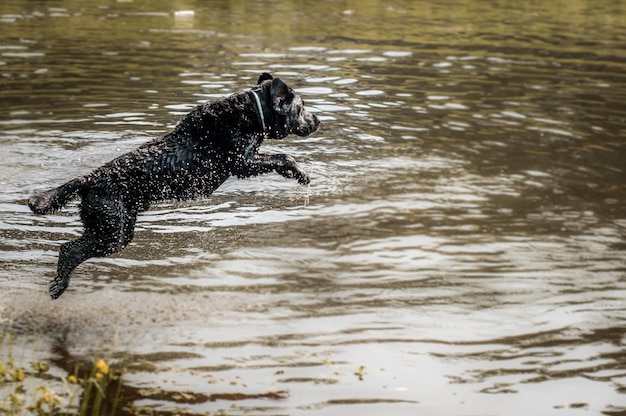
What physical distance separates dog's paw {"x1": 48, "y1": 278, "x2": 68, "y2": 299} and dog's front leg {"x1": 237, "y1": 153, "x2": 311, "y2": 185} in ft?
5.60

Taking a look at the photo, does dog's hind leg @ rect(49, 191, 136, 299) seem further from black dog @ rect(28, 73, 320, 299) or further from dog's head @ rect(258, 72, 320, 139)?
dog's head @ rect(258, 72, 320, 139)

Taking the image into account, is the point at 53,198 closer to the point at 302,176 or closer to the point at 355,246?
the point at 302,176

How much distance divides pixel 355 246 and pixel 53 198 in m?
2.74

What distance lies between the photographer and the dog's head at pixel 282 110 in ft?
24.9

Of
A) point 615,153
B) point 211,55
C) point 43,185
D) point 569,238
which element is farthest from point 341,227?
point 211,55

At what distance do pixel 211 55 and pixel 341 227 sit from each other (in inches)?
371

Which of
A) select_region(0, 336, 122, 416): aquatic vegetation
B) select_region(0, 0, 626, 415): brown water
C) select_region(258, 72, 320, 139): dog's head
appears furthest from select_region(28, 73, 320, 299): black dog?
select_region(0, 336, 122, 416): aquatic vegetation

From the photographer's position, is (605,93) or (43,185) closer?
(43,185)

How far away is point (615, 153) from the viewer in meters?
11.1

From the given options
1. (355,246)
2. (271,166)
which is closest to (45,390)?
(271,166)

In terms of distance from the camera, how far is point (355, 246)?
796 cm

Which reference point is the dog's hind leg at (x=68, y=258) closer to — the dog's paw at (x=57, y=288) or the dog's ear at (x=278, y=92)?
the dog's paw at (x=57, y=288)

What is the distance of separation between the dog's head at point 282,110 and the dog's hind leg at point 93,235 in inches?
64.5

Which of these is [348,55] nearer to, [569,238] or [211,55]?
[211,55]
